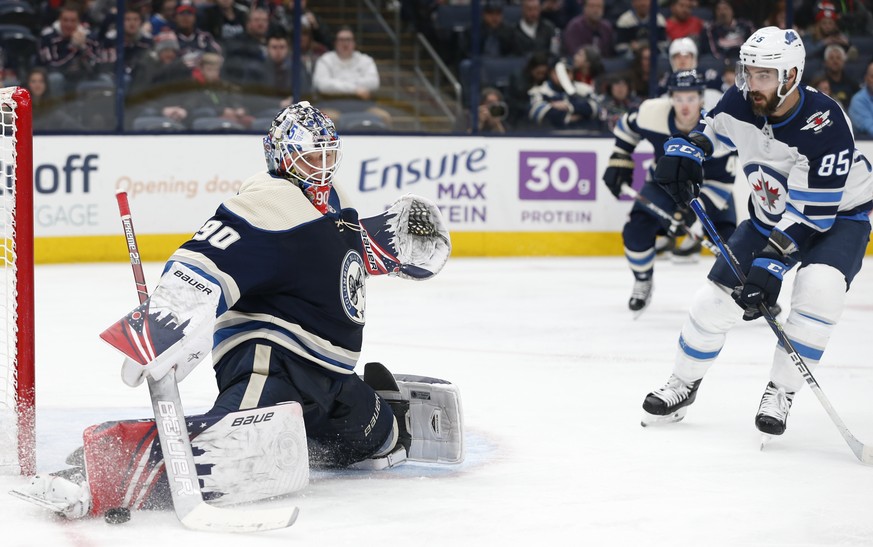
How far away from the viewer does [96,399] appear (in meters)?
4.07

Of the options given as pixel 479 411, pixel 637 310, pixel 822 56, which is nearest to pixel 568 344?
pixel 637 310

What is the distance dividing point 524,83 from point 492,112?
328 mm

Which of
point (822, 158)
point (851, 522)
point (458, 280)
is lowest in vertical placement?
point (458, 280)

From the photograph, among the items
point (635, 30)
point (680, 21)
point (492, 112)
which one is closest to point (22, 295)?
point (492, 112)

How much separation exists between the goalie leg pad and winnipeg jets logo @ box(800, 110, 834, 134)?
65.5 inches

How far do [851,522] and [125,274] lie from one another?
16.3 feet

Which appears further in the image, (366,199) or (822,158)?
(366,199)

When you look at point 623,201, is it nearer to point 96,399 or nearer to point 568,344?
point 568,344

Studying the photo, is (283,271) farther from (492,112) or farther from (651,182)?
(492,112)

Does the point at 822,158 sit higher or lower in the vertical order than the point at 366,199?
higher


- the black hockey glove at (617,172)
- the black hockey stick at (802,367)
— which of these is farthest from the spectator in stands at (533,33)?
the black hockey stick at (802,367)

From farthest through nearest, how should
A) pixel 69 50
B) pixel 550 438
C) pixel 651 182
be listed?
pixel 69 50
pixel 651 182
pixel 550 438

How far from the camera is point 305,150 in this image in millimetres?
2979

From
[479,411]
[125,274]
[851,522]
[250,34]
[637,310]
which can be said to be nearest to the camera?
[851,522]
